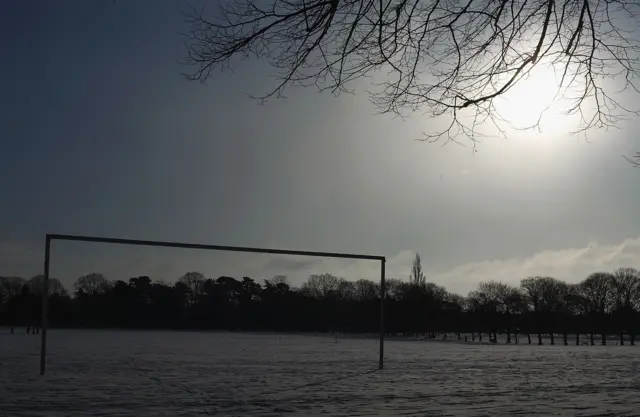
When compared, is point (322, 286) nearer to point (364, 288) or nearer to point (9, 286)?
point (364, 288)

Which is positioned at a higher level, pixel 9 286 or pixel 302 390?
pixel 9 286

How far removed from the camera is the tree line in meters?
30.6

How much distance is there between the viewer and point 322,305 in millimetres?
43625

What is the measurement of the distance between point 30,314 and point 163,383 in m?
49.6

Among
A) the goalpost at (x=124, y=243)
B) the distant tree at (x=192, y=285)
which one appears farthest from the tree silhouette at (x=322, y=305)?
the goalpost at (x=124, y=243)

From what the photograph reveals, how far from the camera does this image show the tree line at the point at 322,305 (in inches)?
1204

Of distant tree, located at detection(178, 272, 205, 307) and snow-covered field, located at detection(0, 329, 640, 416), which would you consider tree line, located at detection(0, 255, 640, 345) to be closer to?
distant tree, located at detection(178, 272, 205, 307)

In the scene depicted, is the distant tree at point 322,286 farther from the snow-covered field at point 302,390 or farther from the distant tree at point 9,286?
the distant tree at point 9,286

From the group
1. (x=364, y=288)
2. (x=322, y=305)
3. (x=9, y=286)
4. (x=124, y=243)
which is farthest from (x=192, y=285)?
(x=9, y=286)

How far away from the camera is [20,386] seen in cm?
1170

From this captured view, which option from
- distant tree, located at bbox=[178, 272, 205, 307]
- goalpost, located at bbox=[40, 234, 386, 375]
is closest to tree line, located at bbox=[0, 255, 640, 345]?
distant tree, located at bbox=[178, 272, 205, 307]

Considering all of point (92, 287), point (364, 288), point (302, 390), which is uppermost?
point (364, 288)

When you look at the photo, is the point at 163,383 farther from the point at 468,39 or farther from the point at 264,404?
the point at 468,39

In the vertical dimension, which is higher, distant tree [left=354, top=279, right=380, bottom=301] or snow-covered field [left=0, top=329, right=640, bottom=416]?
distant tree [left=354, top=279, right=380, bottom=301]
